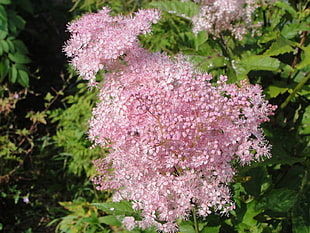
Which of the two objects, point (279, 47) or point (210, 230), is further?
point (279, 47)

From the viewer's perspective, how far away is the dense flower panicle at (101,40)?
3.86 feet

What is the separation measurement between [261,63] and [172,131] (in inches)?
30.1

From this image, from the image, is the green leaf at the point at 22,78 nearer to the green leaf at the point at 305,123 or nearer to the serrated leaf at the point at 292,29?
the serrated leaf at the point at 292,29

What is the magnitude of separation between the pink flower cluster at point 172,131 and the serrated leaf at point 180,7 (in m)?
0.91

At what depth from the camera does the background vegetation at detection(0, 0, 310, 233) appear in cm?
152

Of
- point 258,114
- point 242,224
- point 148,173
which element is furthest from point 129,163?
point 242,224

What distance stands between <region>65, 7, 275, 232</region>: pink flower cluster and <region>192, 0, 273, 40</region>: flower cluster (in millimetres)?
716

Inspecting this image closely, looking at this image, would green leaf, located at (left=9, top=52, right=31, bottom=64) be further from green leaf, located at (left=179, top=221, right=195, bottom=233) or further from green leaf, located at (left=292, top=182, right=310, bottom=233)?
green leaf, located at (left=292, top=182, right=310, bottom=233)

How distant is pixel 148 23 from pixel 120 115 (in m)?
0.41

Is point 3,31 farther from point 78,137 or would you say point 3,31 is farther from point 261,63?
point 261,63

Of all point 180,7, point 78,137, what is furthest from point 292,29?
point 78,137

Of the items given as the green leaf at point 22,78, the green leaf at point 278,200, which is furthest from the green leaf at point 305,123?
the green leaf at point 22,78

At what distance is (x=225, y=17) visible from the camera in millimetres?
1810

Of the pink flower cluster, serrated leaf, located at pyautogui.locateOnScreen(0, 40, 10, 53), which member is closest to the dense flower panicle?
the pink flower cluster
